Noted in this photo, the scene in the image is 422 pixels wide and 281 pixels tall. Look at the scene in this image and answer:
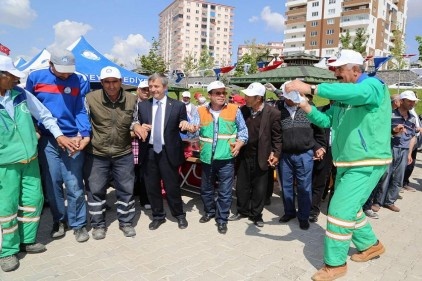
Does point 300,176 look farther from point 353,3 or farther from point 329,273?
point 353,3

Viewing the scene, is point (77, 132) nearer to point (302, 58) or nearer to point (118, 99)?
point (118, 99)

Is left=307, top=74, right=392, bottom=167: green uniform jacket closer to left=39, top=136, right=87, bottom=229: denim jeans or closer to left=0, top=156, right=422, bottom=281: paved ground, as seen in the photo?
left=0, top=156, right=422, bottom=281: paved ground

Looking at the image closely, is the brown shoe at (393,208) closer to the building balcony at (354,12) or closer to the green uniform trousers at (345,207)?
the green uniform trousers at (345,207)

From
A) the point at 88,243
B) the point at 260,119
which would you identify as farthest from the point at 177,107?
the point at 88,243

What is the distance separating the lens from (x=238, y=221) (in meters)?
4.68

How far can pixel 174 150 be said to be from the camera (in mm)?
4176

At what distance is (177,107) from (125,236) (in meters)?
1.73

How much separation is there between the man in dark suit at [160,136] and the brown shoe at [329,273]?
201cm

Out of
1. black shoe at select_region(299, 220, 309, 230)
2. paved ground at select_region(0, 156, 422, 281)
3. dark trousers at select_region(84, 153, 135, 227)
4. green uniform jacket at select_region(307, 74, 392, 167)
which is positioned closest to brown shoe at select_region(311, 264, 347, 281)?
paved ground at select_region(0, 156, 422, 281)

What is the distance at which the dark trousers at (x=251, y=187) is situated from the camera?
14.6ft

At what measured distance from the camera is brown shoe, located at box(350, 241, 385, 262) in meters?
3.48

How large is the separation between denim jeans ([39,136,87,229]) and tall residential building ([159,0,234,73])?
99070 millimetres

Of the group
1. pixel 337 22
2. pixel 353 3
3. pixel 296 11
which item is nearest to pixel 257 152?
pixel 353 3

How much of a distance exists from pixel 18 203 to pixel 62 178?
0.59 meters
